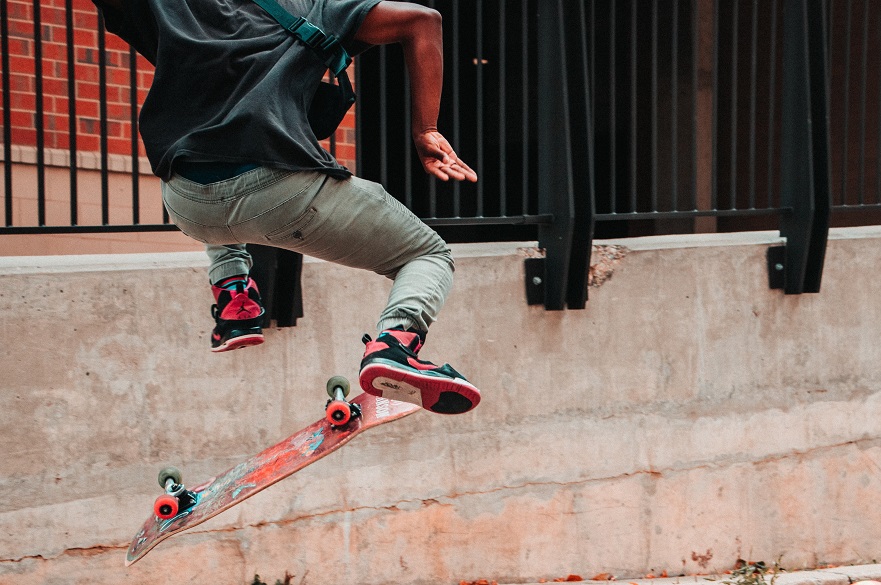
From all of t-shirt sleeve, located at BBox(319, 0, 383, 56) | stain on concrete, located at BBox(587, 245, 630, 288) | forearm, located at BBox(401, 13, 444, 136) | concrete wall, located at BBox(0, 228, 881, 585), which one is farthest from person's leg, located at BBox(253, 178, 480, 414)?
stain on concrete, located at BBox(587, 245, 630, 288)

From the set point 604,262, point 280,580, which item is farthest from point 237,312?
point 604,262

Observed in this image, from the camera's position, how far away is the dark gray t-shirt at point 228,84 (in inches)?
120

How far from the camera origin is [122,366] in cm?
529

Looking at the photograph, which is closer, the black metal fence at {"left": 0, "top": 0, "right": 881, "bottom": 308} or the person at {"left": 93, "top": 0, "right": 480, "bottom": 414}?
the person at {"left": 93, "top": 0, "right": 480, "bottom": 414}

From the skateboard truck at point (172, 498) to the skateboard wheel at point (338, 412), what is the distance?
750 mm

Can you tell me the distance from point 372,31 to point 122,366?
2.67m

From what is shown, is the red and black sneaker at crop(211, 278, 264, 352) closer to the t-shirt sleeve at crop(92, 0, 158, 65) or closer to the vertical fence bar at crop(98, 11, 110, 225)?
the t-shirt sleeve at crop(92, 0, 158, 65)

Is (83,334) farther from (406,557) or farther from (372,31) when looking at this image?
(372,31)

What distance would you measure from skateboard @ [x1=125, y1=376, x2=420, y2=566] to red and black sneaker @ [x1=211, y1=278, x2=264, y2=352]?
1.38 feet

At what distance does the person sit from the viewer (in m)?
3.06

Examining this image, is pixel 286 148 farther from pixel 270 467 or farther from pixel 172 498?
pixel 172 498

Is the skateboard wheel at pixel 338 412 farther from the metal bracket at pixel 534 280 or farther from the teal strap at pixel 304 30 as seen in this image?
the metal bracket at pixel 534 280

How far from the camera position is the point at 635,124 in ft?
21.8

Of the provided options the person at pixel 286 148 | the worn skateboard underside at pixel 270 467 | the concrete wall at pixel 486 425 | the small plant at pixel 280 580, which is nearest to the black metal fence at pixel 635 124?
the concrete wall at pixel 486 425
